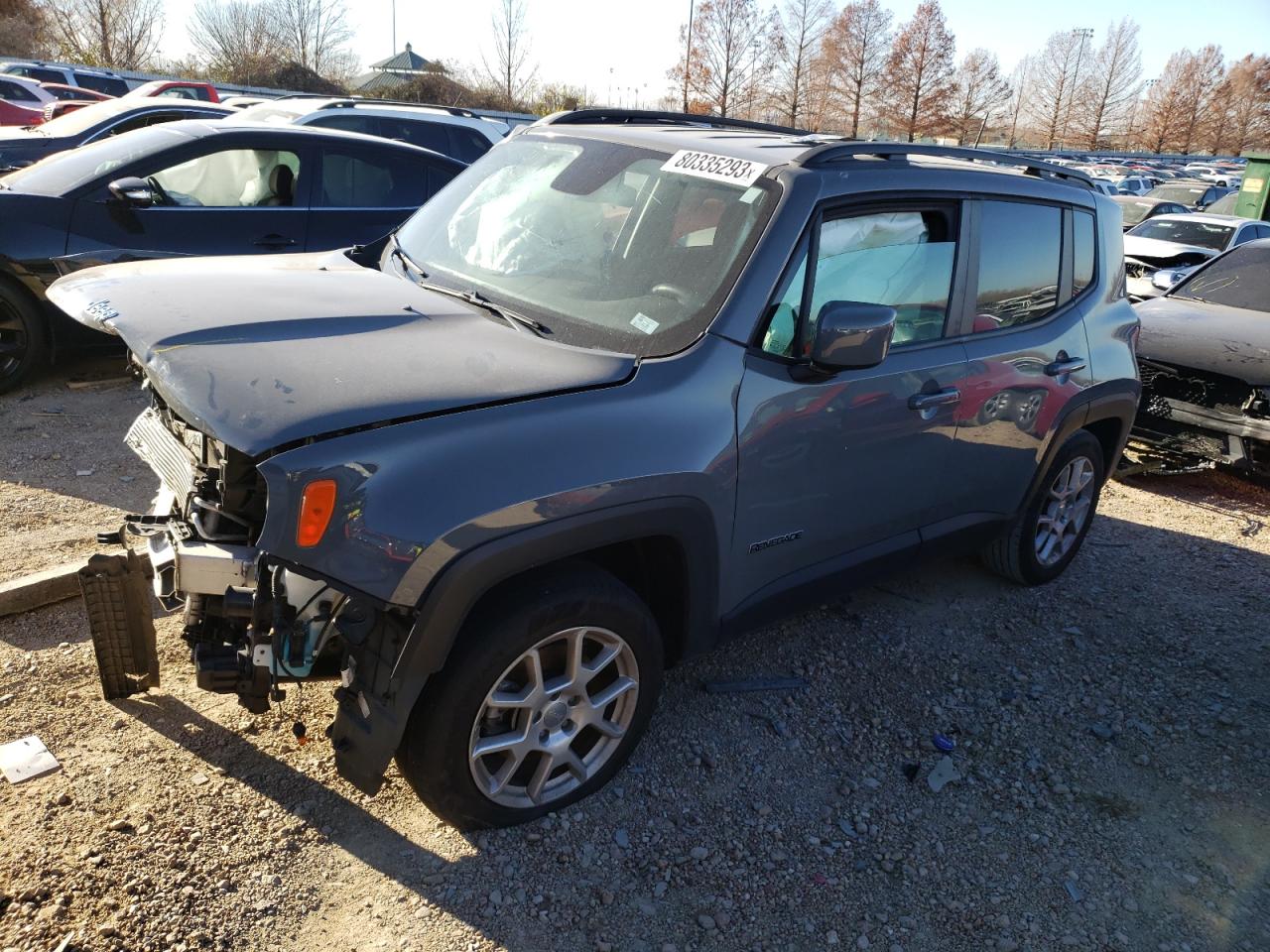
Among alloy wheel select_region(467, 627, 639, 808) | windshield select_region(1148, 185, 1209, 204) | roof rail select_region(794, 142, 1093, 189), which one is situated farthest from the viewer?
windshield select_region(1148, 185, 1209, 204)

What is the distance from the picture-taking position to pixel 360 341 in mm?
2742

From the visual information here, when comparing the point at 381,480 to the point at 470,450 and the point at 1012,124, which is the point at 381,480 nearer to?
the point at 470,450

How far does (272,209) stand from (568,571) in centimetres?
490

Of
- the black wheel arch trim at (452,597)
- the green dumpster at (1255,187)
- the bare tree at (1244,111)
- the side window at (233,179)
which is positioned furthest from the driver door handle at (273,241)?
the bare tree at (1244,111)

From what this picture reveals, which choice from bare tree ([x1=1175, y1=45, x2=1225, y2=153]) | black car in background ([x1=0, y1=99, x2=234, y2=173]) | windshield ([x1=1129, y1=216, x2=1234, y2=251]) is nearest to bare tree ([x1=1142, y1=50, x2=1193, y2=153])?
bare tree ([x1=1175, y1=45, x2=1225, y2=153])

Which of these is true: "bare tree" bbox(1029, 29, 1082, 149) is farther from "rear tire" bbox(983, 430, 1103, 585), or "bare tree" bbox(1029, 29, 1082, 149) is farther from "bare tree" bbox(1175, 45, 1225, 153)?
"rear tire" bbox(983, 430, 1103, 585)

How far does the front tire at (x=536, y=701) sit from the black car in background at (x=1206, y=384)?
520 cm

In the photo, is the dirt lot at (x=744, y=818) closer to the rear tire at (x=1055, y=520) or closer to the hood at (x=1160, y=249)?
the rear tire at (x=1055, y=520)

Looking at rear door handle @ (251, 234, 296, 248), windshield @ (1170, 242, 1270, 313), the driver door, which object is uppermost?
the driver door

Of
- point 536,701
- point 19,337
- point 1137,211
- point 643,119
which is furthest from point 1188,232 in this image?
point 536,701

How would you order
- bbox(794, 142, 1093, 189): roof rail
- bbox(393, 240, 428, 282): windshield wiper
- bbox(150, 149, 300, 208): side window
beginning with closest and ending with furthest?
1. bbox(794, 142, 1093, 189): roof rail
2. bbox(393, 240, 428, 282): windshield wiper
3. bbox(150, 149, 300, 208): side window

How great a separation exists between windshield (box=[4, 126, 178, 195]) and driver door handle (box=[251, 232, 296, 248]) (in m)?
0.80

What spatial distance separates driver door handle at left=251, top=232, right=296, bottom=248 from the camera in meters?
6.43

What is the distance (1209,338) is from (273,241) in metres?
6.51
